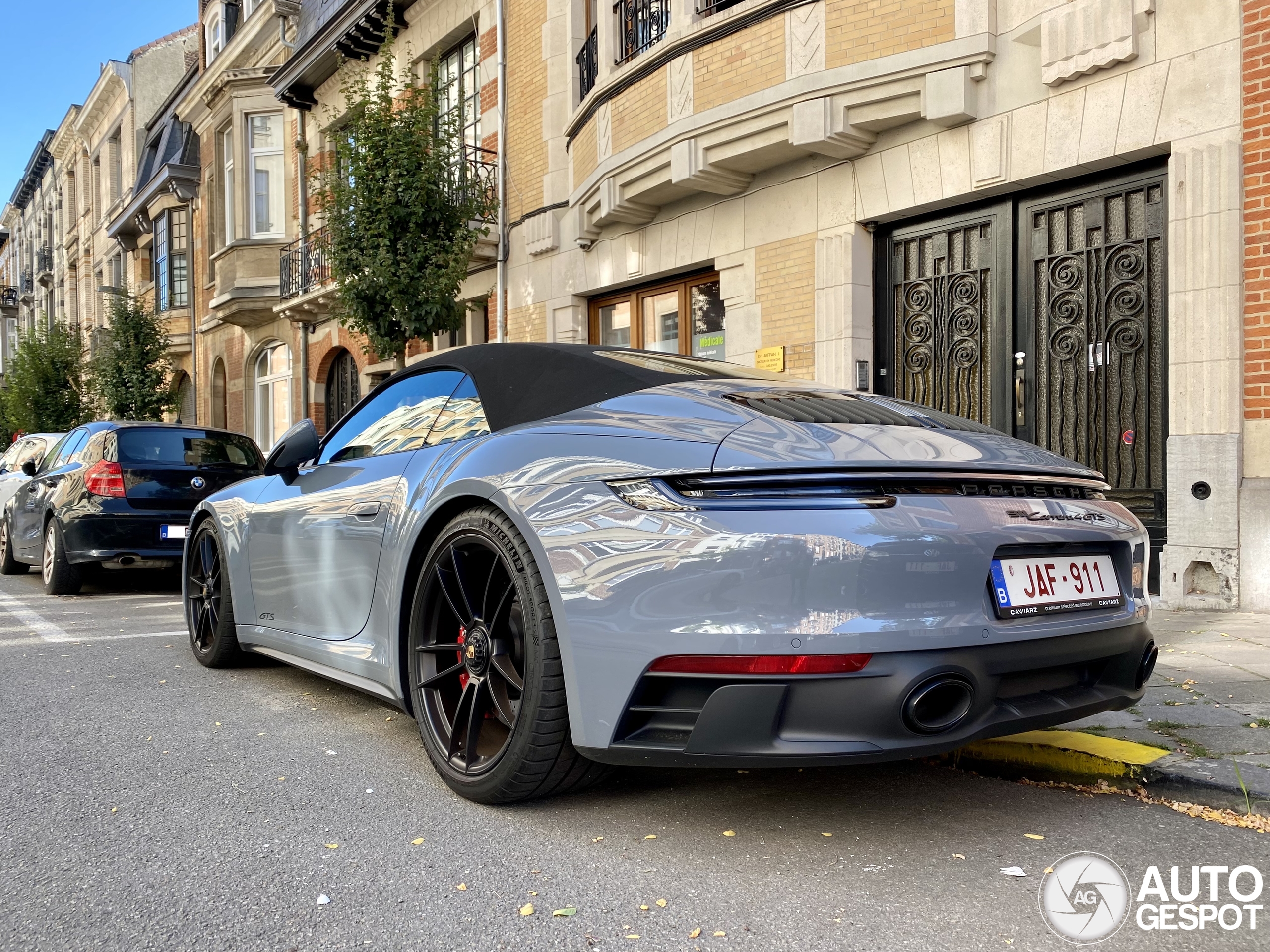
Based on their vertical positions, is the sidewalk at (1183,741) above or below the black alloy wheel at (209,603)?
below

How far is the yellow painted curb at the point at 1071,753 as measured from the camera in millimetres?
3094

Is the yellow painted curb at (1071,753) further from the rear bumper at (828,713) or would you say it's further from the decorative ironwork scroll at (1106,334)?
the decorative ironwork scroll at (1106,334)

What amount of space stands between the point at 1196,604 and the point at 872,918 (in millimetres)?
→ 4968

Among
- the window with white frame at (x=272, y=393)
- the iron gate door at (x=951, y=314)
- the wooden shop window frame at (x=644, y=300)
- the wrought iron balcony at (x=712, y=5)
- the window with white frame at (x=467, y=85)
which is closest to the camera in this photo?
the iron gate door at (x=951, y=314)

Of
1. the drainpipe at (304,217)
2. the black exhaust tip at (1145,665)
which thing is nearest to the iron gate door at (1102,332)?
the black exhaust tip at (1145,665)

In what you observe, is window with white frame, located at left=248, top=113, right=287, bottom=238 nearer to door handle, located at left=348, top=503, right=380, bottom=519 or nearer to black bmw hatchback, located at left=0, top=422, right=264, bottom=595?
black bmw hatchback, located at left=0, top=422, right=264, bottom=595

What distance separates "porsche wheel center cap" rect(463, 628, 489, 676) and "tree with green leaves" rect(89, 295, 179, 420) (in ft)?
71.0

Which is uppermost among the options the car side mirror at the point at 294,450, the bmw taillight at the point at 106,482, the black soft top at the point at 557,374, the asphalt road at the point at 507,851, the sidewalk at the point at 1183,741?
the black soft top at the point at 557,374

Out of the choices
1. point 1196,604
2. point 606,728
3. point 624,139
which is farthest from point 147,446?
point 1196,604

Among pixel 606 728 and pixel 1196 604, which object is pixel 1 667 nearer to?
pixel 606 728

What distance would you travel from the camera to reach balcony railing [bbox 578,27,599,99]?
1186cm

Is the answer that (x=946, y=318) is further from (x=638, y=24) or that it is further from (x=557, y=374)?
(x=557, y=374)

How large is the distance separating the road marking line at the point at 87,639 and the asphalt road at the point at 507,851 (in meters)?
2.43

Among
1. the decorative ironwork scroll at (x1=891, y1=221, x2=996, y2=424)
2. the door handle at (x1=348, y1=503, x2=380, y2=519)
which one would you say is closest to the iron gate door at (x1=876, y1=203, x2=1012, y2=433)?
the decorative ironwork scroll at (x1=891, y1=221, x2=996, y2=424)
